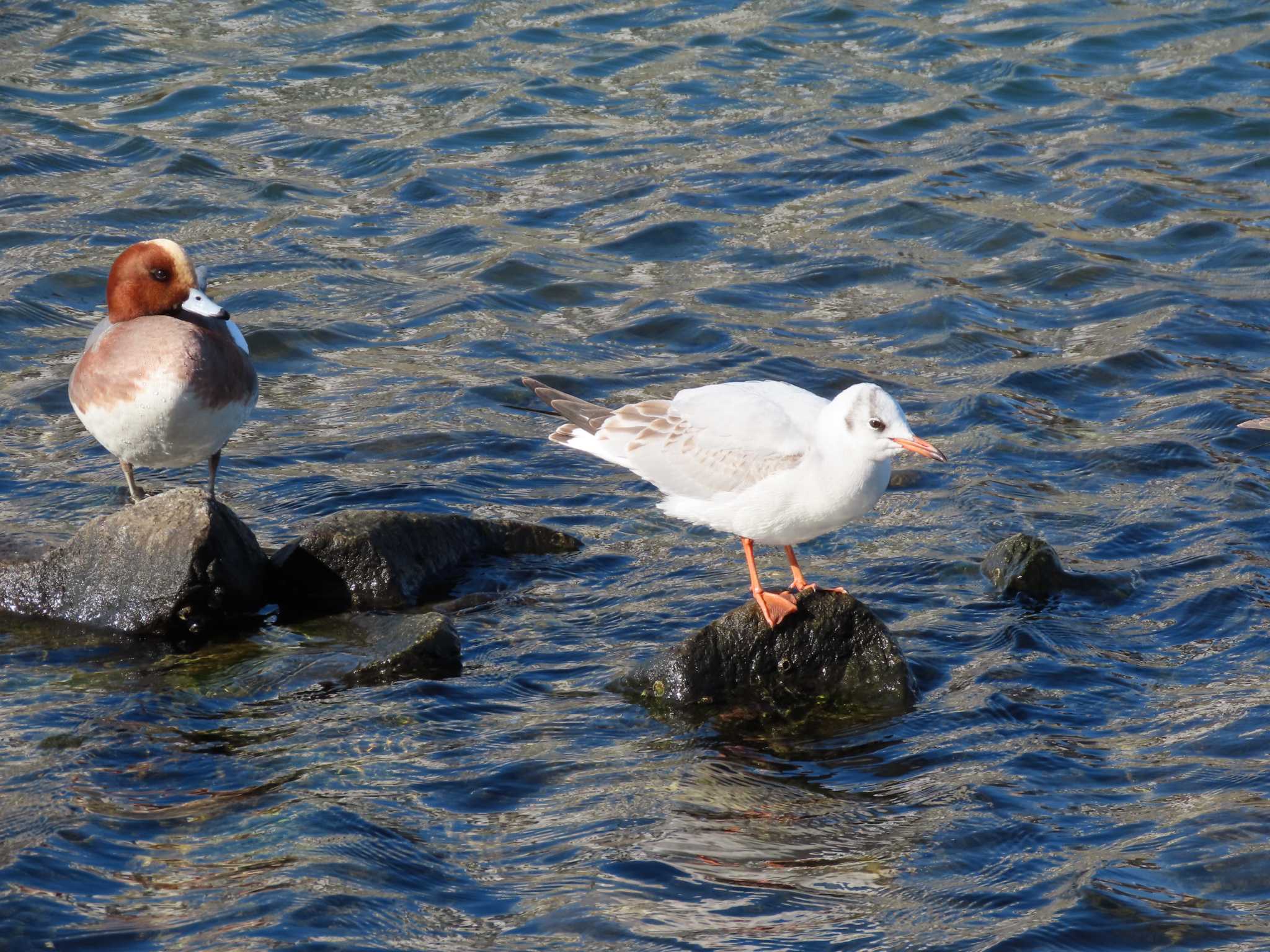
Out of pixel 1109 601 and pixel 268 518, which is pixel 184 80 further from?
pixel 1109 601

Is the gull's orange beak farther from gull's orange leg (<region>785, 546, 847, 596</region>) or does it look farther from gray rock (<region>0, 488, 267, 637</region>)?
gray rock (<region>0, 488, 267, 637</region>)

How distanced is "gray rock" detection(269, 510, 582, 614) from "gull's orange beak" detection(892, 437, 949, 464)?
243cm

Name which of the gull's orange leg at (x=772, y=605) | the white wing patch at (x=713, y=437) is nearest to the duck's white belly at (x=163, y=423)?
the white wing patch at (x=713, y=437)

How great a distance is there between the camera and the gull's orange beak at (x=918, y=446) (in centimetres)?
610

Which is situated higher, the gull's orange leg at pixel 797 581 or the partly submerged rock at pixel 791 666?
the gull's orange leg at pixel 797 581

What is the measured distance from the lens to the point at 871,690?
6629 mm

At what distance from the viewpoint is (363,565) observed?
741 centimetres

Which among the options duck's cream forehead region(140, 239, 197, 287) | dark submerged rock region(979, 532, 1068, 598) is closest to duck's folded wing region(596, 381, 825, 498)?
dark submerged rock region(979, 532, 1068, 598)

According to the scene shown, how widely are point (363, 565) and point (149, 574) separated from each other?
0.93m

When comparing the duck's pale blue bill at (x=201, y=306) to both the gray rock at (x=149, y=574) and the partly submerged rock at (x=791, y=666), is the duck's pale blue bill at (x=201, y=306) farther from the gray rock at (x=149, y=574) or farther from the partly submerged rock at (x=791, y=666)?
the partly submerged rock at (x=791, y=666)

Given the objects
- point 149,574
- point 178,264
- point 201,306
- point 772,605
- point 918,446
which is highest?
point 178,264

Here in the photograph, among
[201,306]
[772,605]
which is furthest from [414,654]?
[201,306]

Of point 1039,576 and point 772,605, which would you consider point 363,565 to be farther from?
point 1039,576

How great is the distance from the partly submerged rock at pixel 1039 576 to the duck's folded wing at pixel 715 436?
1382 millimetres
